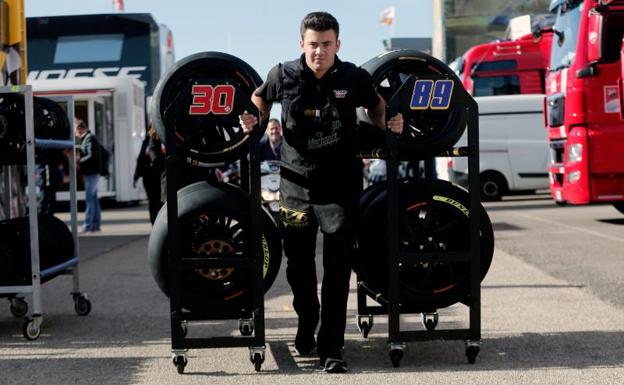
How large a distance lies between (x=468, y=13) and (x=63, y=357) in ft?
140

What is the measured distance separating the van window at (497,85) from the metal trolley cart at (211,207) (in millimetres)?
17452

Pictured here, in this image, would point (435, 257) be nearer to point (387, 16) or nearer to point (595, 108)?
point (595, 108)

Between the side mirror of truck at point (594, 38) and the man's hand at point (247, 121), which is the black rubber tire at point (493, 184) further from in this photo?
the man's hand at point (247, 121)

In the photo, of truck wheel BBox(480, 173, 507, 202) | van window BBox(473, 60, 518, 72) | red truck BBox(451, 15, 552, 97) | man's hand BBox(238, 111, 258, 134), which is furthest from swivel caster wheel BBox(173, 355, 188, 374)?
van window BBox(473, 60, 518, 72)

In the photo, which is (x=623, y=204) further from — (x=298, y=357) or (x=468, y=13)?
(x=468, y=13)

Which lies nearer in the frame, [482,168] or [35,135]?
[35,135]

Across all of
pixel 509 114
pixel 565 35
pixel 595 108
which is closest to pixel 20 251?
pixel 595 108

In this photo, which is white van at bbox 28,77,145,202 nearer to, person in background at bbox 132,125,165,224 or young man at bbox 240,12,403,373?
person in background at bbox 132,125,165,224

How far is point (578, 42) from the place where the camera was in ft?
45.3

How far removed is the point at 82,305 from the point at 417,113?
3198mm

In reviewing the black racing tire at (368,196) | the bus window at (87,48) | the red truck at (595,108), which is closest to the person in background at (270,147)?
the red truck at (595,108)

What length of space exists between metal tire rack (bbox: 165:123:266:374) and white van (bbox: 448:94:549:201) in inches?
649

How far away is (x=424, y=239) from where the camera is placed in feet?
→ 18.5

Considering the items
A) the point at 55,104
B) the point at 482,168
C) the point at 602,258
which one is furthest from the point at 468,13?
the point at 55,104
